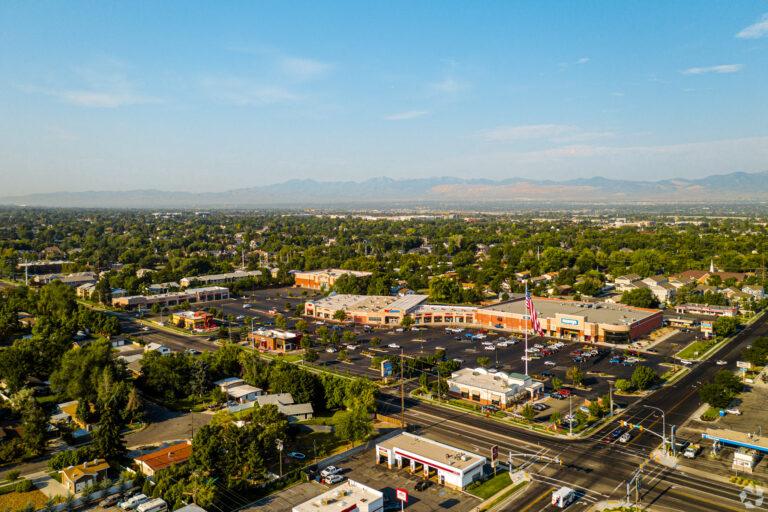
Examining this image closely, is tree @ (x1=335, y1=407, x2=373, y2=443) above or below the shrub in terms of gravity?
above

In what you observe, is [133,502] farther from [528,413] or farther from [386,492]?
[528,413]

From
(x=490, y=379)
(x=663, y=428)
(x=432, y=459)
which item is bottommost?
(x=663, y=428)

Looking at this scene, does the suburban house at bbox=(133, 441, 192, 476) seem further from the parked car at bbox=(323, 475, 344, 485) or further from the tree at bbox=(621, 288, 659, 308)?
the tree at bbox=(621, 288, 659, 308)

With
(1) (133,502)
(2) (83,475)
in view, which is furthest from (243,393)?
(1) (133,502)

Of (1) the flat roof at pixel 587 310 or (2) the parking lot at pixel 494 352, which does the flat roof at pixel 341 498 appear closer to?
(2) the parking lot at pixel 494 352

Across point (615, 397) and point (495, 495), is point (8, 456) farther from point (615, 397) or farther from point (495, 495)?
point (615, 397)

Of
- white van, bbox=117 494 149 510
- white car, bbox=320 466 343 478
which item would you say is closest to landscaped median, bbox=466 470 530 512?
white car, bbox=320 466 343 478
